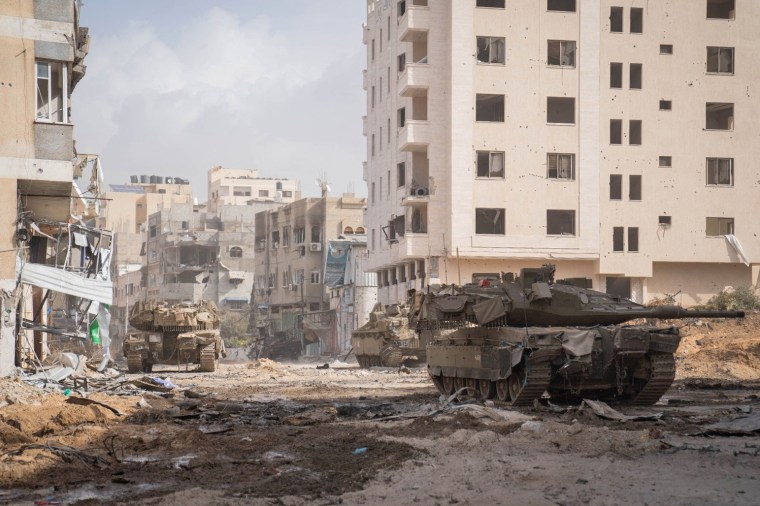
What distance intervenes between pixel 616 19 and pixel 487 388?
103 feet

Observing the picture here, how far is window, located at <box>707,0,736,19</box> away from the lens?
1911 inches

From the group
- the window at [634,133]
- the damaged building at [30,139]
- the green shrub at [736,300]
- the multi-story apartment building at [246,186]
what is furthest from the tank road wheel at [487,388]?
the multi-story apartment building at [246,186]

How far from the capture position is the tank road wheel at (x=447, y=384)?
859 inches

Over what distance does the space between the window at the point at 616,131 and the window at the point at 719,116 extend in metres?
4.01

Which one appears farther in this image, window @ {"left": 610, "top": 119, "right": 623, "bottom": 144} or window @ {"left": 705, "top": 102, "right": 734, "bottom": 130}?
window @ {"left": 705, "top": 102, "right": 734, "bottom": 130}

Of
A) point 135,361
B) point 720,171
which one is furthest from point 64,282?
point 720,171

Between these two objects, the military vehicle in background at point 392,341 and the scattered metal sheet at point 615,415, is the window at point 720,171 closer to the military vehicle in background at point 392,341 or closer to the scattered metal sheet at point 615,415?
the military vehicle in background at point 392,341

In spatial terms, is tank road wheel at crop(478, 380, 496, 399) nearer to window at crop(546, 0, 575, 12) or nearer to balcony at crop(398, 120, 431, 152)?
balcony at crop(398, 120, 431, 152)

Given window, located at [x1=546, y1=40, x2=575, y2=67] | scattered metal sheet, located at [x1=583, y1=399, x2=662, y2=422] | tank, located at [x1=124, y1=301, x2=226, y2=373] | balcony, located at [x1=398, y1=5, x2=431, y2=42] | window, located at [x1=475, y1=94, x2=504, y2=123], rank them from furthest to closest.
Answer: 1. balcony, located at [x1=398, y1=5, x2=431, y2=42]
2. window, located at [x1=546, y1=40, x2=575, y2=67]
3. window, located at [x1=475, y1=94, x2=504, y2=123]
4. tank, located at [x1=124, y1=301, x2=226, y2=373]
5. scattered metal sheet, located at [x1=583, y1=399, x2=662, y2=422]

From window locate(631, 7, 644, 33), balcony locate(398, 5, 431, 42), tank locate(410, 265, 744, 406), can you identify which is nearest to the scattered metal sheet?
tank locate(410, 265, 744, 406)

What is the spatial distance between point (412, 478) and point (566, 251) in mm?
36655

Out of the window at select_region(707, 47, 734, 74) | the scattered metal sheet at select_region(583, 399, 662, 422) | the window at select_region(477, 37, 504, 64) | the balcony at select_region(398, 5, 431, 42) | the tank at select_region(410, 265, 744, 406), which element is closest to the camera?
the scattered metal sheet at select_region(583, 399, 662, 422)

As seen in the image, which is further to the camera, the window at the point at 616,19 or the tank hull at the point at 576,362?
the window at the point at 616,19

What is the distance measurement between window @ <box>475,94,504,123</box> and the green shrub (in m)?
11.5
